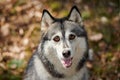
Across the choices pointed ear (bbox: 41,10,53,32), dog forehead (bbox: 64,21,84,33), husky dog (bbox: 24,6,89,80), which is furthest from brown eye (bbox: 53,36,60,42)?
pointed ear (bbox: 41,10,53,32)

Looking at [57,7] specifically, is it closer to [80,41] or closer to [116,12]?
[116,12]

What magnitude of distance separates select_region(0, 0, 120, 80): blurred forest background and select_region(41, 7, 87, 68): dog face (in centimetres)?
170

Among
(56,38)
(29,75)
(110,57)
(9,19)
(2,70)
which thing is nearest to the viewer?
(56,38)

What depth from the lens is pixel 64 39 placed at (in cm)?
514

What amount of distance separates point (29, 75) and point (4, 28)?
7.49ft

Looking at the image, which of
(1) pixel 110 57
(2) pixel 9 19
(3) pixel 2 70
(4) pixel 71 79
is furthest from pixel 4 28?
(4) pixel 71 79

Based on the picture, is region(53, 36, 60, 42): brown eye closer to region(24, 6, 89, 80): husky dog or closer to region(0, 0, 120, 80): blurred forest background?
region(24, 6, 89, 80): husky dog

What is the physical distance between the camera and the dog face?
5.07 m

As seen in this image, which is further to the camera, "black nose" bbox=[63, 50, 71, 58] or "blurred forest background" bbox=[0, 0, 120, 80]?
"blurred forest background" bbox=[0, 0, 120, 80]

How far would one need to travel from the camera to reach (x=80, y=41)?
17.2 ft

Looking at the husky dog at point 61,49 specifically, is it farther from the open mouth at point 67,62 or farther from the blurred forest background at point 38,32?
the blurred forest background at point 38,32

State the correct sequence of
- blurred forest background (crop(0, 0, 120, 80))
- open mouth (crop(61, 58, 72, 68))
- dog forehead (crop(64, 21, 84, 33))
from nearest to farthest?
1. open mouth (crop(61, 58, 72, 68))
2. dog forehead (crop(64, 21, 84, 33))
3. blurred forest background (crop(0, 0, 120, 80))

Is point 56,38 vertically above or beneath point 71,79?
above

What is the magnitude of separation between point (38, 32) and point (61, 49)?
113 inches
